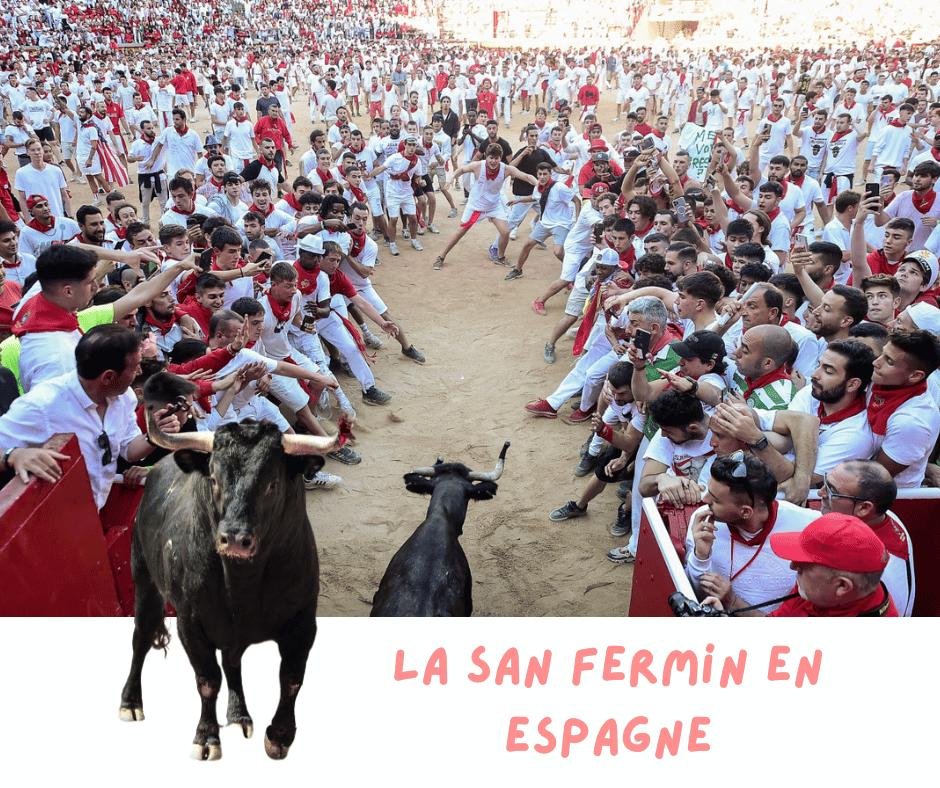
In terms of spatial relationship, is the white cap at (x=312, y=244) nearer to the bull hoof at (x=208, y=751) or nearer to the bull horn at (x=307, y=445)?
the bull horn at (x=307, y=445)

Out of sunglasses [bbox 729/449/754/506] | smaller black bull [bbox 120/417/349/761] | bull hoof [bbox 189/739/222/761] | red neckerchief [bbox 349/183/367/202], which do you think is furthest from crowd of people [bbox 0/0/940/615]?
bull hoof [bbox 189/739/222/761]

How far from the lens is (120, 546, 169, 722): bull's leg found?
1970 millimetres

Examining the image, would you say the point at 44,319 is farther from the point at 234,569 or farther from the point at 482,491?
the point at 234,569

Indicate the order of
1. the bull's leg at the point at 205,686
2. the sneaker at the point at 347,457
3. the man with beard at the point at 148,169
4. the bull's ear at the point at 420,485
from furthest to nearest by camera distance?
1. the man with beard at the point at 148,169
2. the sneaker at the point at 347,457
3. the bull's ear at the point at 420,485
4. the bull's leg at the point at 205,686

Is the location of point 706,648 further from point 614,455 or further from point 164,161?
point 164,161

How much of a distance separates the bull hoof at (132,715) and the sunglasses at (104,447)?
164 cm

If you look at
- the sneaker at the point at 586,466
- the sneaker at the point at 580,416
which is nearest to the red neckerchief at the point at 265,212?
the sneaker at the point at 580,416

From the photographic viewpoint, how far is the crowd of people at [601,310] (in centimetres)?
310

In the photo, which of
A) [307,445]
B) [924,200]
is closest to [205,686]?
[307,445]

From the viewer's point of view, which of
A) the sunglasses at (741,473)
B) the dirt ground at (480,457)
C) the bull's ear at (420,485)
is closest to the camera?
the sunglasses at (741,473)

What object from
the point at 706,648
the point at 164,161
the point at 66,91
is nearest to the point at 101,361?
the point at 706,648

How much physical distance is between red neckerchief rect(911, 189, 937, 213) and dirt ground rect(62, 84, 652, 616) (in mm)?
4296

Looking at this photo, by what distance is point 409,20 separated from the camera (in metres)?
51.8

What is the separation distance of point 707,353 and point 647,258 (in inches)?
94.2
